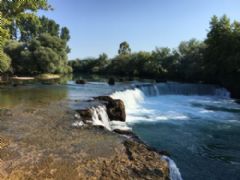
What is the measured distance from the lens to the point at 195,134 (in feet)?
49.4

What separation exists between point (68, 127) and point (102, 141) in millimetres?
2231

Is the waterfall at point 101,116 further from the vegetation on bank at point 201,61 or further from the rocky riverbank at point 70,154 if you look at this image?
the vegetation on bank at point 201,61

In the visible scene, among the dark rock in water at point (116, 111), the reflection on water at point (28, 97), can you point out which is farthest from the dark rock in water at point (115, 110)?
the reflection on water at point (28, 97)

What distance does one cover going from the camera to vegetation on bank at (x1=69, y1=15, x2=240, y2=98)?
34406 millimetres

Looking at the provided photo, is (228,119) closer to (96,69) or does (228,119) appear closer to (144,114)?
(144,114)

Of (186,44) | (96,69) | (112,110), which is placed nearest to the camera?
(112,110)

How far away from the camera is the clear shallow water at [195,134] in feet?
34.0

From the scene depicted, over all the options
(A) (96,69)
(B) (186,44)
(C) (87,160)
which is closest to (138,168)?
(C) (87,160)

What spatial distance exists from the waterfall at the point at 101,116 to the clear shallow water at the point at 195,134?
148 centimetres

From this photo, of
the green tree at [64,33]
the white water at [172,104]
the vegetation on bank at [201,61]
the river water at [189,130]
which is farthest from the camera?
the green tree at [64,33]

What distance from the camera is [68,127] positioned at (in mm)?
11711

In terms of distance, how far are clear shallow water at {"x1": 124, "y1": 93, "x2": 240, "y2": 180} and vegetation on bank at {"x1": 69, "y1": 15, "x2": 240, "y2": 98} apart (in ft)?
33.9

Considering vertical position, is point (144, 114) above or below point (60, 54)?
below

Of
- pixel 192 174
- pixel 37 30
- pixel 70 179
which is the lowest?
pixel 192 174
